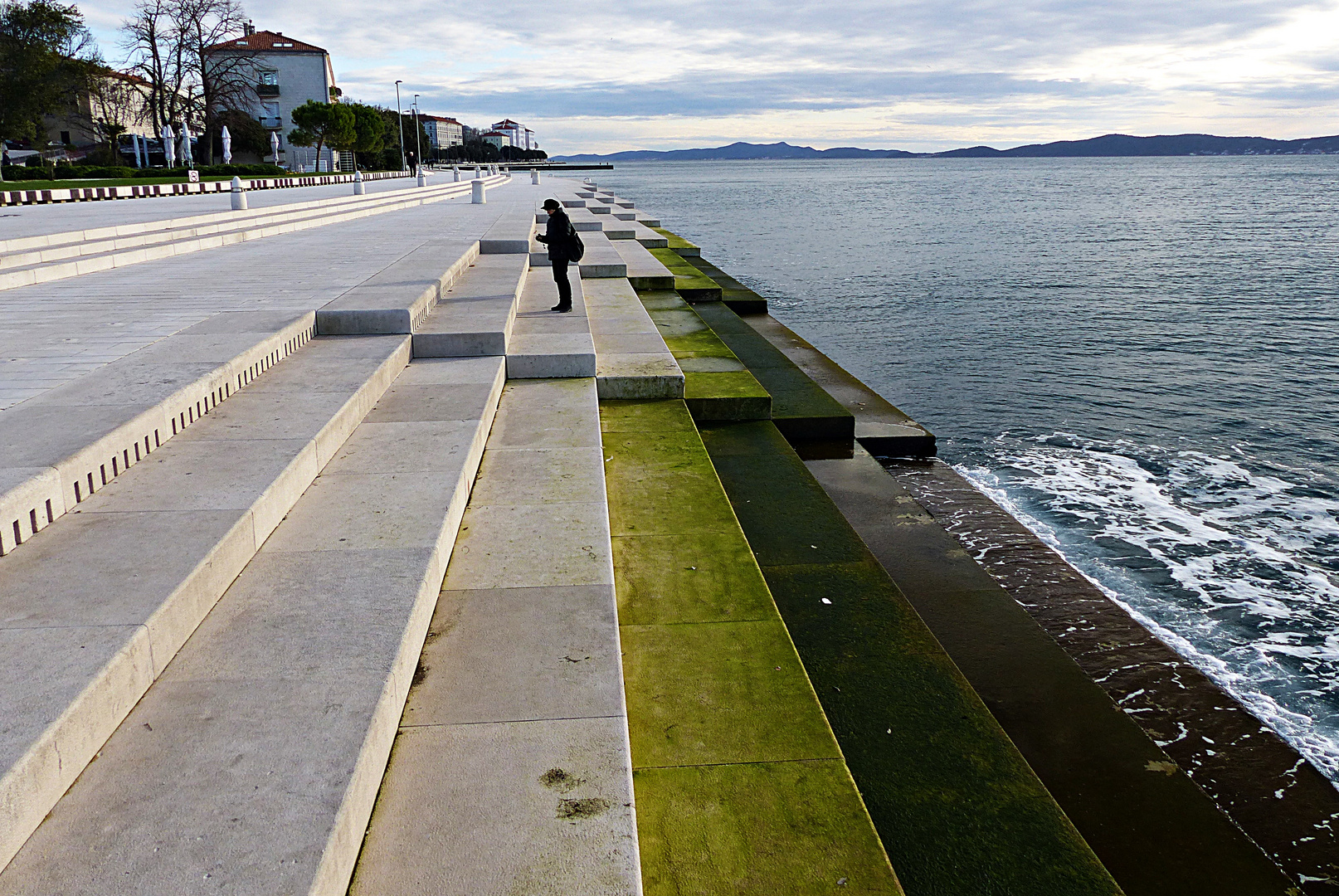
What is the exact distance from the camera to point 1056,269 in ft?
94.9

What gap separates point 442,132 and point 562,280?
172m

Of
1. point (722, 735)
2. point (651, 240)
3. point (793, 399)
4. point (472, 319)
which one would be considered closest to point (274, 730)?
point (722, 735)

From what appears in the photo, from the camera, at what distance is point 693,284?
16844 millimetres

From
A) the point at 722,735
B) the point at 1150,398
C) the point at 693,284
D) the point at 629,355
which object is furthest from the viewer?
the point at 693,284

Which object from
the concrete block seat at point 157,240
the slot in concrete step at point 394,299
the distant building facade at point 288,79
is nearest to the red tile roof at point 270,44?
the distant building facade at point 288,79

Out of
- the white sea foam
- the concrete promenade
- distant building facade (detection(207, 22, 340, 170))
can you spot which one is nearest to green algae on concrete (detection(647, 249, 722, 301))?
the white sea foam

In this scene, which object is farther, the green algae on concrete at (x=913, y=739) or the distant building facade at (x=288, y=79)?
the distant building facade at (x=288, y=79)

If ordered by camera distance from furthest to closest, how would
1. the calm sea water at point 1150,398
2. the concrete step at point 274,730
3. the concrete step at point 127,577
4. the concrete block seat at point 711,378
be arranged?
the concrete block seat at point 711,378
the calm sea water at point 1150,398
the concrete step at point 127,577
the concrete step at point 274,730

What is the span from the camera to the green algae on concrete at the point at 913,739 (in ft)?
10.1

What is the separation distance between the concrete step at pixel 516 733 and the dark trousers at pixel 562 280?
5.35 m

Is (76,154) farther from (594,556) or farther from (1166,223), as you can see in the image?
(594,556)

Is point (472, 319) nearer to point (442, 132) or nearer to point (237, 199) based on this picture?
point (237, 199)

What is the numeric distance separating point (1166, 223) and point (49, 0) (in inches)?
2189

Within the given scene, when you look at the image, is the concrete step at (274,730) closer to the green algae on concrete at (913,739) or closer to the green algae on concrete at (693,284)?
the green algae on concrete at (913,739)
